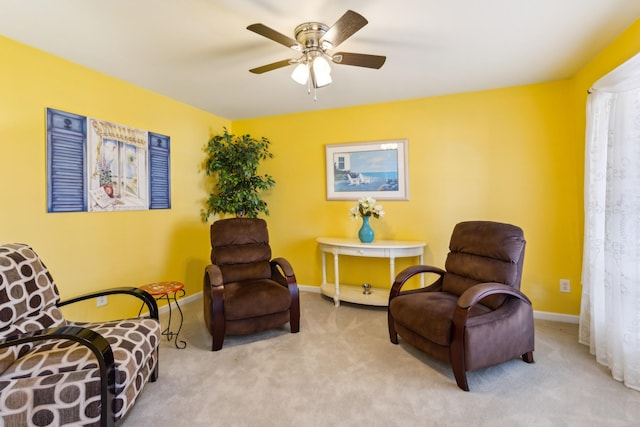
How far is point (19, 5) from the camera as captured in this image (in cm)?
182

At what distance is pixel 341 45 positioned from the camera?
94.7 inches

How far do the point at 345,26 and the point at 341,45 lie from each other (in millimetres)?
804

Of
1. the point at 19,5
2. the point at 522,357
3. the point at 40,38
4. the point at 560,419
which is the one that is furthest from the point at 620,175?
the point at 40,38

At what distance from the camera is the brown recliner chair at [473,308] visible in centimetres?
197

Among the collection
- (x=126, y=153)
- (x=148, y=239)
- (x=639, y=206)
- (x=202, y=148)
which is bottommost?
(x=148, y=239)

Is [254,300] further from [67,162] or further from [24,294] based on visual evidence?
[67,162]

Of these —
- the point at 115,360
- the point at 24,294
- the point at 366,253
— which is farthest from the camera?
the point at 366,253

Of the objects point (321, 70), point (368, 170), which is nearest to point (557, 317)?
point (368, 170)

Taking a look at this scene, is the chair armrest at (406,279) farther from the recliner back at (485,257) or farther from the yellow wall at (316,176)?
the yellow wall at (316,176)

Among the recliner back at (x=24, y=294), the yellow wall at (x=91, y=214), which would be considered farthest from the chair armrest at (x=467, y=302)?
the yellow wall at (x=91, y=214)

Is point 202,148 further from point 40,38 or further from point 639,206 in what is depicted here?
point 639,206

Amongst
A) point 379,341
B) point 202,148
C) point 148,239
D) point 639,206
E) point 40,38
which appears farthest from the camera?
point 202,148

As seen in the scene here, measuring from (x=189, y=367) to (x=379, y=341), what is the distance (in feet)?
5.14

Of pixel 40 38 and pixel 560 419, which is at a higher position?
pixel 40 38
